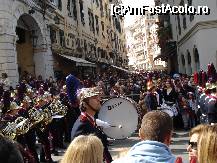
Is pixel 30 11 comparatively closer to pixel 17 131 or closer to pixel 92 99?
pixel 17 131

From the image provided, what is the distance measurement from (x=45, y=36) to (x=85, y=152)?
74.7 ft

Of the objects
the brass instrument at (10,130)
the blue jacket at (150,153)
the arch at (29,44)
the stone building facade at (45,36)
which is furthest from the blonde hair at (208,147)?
the arch at (29,44)

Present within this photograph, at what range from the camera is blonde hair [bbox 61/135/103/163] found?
3324mm

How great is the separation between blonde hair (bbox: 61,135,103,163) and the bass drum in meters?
7.24

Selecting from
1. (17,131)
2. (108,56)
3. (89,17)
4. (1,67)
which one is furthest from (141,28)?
(17,131)

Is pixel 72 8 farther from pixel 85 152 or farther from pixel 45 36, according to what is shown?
pixel 85 152

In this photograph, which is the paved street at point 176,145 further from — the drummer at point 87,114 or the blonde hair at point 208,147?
the blonde hair at point 208,147

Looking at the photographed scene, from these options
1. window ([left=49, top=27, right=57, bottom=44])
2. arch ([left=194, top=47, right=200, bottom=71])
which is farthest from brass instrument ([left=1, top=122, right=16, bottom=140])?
arch ([left=194, top=47, right=200, bottom=71])

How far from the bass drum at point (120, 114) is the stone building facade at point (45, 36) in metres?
10.1

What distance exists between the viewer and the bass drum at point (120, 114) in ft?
35.4

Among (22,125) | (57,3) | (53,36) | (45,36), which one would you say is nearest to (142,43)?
(57,3)

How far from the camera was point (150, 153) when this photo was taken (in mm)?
3461

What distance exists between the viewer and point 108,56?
2231 inches

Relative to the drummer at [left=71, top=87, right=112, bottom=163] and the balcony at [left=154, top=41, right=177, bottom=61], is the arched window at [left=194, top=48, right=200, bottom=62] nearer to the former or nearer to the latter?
the balcony at [left=154, top=41, right=177, bottom=61]
